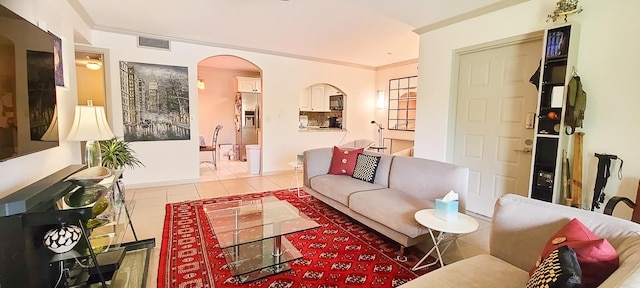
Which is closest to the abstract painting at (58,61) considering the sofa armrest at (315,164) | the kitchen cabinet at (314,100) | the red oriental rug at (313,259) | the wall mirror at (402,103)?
the red oriental rug at (313,259)

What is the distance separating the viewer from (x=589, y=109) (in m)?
2.62

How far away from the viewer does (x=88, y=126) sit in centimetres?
247

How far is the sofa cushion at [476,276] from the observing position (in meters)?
1.40

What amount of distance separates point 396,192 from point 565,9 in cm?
232

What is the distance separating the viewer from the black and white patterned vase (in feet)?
5.27

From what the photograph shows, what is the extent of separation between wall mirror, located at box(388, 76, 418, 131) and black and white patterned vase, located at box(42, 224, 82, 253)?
5776 mm

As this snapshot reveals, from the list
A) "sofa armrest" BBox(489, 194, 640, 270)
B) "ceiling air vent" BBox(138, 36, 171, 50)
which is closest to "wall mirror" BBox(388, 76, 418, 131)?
"sofa armrest" BBox(489, 194, 640, 270)

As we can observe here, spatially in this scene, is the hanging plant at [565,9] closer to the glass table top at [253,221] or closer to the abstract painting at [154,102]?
the glass table top at [253,221]

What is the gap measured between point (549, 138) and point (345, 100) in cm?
461

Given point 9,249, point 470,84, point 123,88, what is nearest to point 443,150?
point 470,84

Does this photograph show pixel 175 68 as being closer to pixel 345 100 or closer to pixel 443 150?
pixel 345 100

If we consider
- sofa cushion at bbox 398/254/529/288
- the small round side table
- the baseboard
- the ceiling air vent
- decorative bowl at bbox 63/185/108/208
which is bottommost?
the baseboard

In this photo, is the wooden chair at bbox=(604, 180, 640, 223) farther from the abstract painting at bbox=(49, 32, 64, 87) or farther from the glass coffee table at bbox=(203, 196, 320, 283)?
the abstract painting at bbox=(49, 32, 64, 87)

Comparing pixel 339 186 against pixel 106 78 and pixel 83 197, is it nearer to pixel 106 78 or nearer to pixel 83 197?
pixel 83 197
